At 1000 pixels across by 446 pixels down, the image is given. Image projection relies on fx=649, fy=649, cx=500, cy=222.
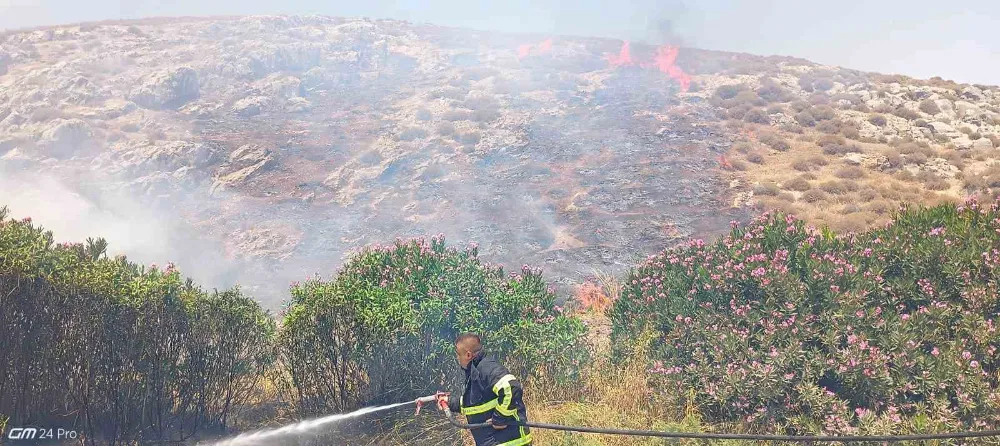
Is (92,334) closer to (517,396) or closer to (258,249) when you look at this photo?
(517,396)

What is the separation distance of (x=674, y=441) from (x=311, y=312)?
11.9ft

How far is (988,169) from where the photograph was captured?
858 inches

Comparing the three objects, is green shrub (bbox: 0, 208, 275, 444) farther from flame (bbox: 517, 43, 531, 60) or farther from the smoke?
flame (bbox: 517, 43, 531, 60)

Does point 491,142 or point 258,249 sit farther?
point 491,142

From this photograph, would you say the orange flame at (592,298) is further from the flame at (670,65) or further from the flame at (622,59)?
the flame at (622,59)

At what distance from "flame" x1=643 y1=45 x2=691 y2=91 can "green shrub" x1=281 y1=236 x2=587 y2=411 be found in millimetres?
32492

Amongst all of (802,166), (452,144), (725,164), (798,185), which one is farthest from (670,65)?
(798,185)

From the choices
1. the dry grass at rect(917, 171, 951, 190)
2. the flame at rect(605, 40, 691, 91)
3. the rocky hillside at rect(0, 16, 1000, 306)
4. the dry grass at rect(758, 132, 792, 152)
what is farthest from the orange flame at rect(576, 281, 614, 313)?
the flame at rect(605, 40, 691, 91)

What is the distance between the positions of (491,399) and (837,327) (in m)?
3.81

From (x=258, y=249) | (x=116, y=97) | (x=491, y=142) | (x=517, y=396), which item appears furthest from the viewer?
(x=116, y=97)

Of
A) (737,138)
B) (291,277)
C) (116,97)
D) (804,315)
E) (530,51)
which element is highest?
(530,51)

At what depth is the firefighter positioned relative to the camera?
4.36 meters

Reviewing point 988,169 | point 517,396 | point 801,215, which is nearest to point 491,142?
point 801,215

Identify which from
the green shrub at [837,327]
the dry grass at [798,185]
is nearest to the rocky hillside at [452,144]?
the dry grass at [798,185]
